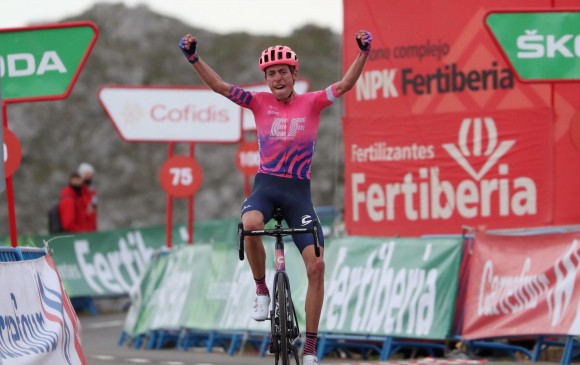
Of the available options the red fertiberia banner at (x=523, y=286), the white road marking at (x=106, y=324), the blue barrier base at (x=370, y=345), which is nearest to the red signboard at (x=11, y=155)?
the blue barrier base at (x=370, y=345)

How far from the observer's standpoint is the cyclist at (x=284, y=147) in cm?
1056

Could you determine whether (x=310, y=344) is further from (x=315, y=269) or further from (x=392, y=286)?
(x=392, y=286)

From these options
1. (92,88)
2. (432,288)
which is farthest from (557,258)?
(92,88)

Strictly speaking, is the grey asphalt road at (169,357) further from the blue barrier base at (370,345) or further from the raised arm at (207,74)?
the raised arm at (207,74)

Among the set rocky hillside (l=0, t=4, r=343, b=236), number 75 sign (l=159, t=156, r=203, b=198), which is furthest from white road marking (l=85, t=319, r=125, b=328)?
rocky hillside (l=0, t=4, r=343, b=236)

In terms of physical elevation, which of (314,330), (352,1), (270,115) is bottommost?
(314,330)

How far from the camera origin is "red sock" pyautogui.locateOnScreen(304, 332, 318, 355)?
408 inches

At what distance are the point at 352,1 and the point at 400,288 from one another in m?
4.54

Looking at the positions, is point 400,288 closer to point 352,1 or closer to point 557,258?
point 557,258

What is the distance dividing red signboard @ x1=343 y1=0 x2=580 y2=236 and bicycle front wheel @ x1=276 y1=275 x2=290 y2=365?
6320 millimetres

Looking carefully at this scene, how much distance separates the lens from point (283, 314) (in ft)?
33.5

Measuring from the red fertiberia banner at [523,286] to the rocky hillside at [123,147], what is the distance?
28.5 metres

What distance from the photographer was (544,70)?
1408 centimetres

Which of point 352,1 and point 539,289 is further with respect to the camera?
point 352,1
